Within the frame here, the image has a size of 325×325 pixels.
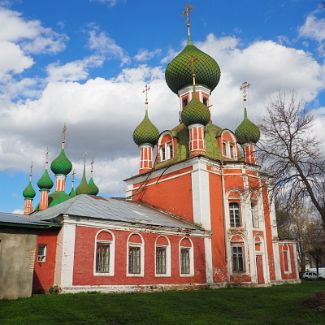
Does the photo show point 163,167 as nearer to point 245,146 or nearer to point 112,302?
point 245,146

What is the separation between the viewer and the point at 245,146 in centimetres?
2502

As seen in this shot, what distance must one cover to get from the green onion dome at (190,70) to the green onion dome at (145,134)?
139 inches

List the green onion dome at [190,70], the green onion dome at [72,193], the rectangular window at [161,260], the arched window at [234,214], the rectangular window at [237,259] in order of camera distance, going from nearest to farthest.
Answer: the rectangular window at [161,260] → the rectangular window at [237,259] → the arched window at [234,214] → the green onion dome at [190,70] → the green onion dome at [72,193]

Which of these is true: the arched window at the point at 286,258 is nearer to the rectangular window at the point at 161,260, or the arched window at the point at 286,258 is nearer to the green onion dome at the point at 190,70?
the rectangular window at the point at 161,260

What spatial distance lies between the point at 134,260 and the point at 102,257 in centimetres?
170

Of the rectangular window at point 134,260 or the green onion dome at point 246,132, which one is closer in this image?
the rectangular window at point 134,260

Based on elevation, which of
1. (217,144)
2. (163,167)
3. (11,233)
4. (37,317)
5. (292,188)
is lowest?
(37,317)

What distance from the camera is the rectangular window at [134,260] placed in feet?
54.3

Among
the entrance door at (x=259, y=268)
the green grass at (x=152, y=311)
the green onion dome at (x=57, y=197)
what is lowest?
the green grass at (x=152, y=311)

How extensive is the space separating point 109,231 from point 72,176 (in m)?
21.4

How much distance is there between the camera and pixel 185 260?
61.7 ft

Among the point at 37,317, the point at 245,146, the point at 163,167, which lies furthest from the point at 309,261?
the point at 37,317

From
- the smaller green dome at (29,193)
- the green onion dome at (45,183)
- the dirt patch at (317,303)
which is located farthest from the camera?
the smaller green dome at (29,193)

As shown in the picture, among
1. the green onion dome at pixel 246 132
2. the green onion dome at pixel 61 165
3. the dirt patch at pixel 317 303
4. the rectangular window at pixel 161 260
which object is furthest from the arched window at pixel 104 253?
the green onion dome at pixel 61 165
